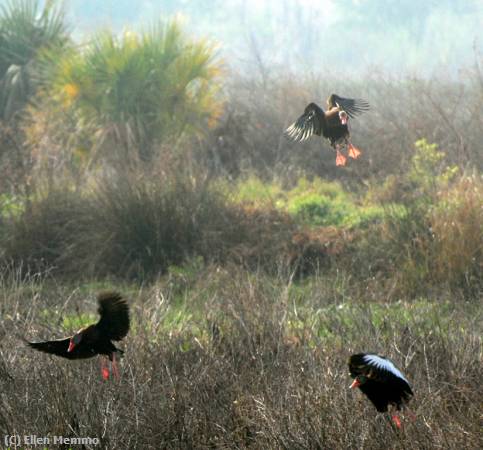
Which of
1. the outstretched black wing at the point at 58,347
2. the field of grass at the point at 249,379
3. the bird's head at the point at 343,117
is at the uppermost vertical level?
the bird's head at the point at 343,117

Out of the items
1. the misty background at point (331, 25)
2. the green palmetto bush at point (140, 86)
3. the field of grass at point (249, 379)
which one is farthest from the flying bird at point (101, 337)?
the misty background at point (331, 25)

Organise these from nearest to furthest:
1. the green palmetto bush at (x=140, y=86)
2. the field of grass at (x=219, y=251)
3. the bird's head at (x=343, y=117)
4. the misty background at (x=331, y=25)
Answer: the bird's head at (x=343, y=117), the field of grass at (x=219, y=251), the green palmetto bush at (x=140, y=86), the misty background at (x=331, y=25)

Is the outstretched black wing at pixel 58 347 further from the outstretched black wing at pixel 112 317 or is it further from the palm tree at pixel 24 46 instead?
the palm tree at pixel 24 46

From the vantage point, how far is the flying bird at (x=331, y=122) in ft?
12.0

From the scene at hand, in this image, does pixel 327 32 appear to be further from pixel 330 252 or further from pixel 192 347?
pixel 192 347

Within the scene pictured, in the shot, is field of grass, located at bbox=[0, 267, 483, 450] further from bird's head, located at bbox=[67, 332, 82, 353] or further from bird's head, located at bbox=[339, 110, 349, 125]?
bird's head, located at bbox=[339, 110, 349, 125]

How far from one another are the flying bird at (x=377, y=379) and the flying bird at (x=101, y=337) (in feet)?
3.51

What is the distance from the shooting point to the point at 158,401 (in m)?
5.20

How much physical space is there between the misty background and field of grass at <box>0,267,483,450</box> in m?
43.1

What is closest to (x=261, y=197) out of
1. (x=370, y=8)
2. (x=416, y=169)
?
(x=416, y=169)

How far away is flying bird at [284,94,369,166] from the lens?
3.65 m

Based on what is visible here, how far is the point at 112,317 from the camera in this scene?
4562 millimetres

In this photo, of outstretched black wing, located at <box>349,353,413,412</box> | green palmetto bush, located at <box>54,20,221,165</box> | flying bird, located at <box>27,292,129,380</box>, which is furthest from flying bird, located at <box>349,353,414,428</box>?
green palmetto bush, located at <box>54,20,221,165</box>

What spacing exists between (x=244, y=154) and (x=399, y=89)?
9.79 feet
